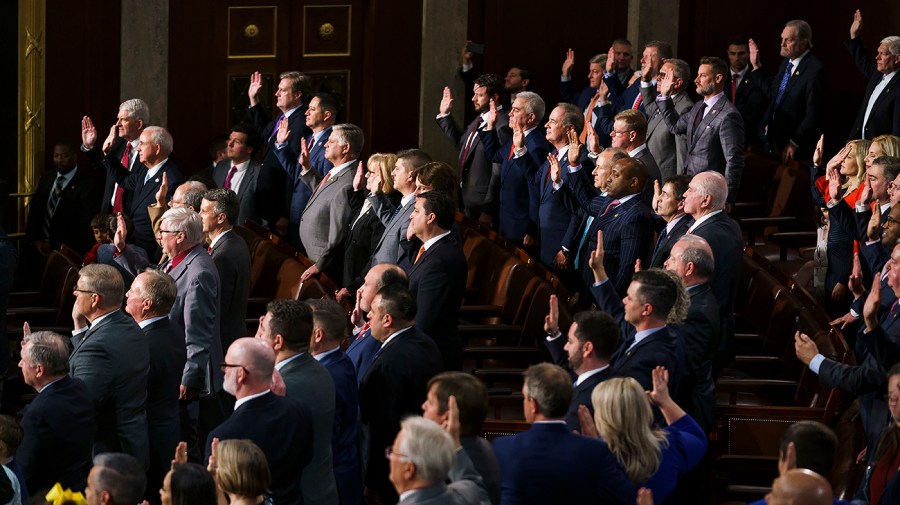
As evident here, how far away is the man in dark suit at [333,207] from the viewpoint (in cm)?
825

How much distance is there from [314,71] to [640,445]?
777cm

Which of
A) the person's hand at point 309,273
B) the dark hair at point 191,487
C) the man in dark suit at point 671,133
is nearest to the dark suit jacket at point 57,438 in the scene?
the dark hair at point 191,487

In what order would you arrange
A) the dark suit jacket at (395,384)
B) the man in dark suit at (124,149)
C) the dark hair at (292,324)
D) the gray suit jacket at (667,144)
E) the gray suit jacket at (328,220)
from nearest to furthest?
the dark hair at (292,324), the dark suit jacket at (395,384), the gray suit jacket at (328,220), the man in dark suit at (124,149), the gray suit jacket at (667,144)

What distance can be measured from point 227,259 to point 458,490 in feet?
9.99

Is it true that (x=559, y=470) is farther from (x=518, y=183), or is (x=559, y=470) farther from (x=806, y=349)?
(x=518, y=183)

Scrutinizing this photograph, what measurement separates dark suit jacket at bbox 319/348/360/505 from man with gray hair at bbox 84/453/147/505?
1.24m

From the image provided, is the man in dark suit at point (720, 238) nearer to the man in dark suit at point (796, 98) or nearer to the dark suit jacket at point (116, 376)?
the dark suit jacket at point (116, 376)

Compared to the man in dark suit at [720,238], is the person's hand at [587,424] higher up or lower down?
lower down

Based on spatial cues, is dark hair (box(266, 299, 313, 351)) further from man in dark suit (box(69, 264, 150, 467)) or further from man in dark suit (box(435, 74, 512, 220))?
man in dark suit (box(435, 74, 512, 220))

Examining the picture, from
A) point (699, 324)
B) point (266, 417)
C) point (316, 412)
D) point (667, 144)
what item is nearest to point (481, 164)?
point (667, 144)

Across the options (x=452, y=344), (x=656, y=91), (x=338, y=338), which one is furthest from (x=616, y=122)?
(x=338, y=338)

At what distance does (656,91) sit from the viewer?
398 inches

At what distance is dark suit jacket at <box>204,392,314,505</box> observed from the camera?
493 centimetres

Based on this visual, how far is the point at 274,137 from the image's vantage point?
32.1 ft
